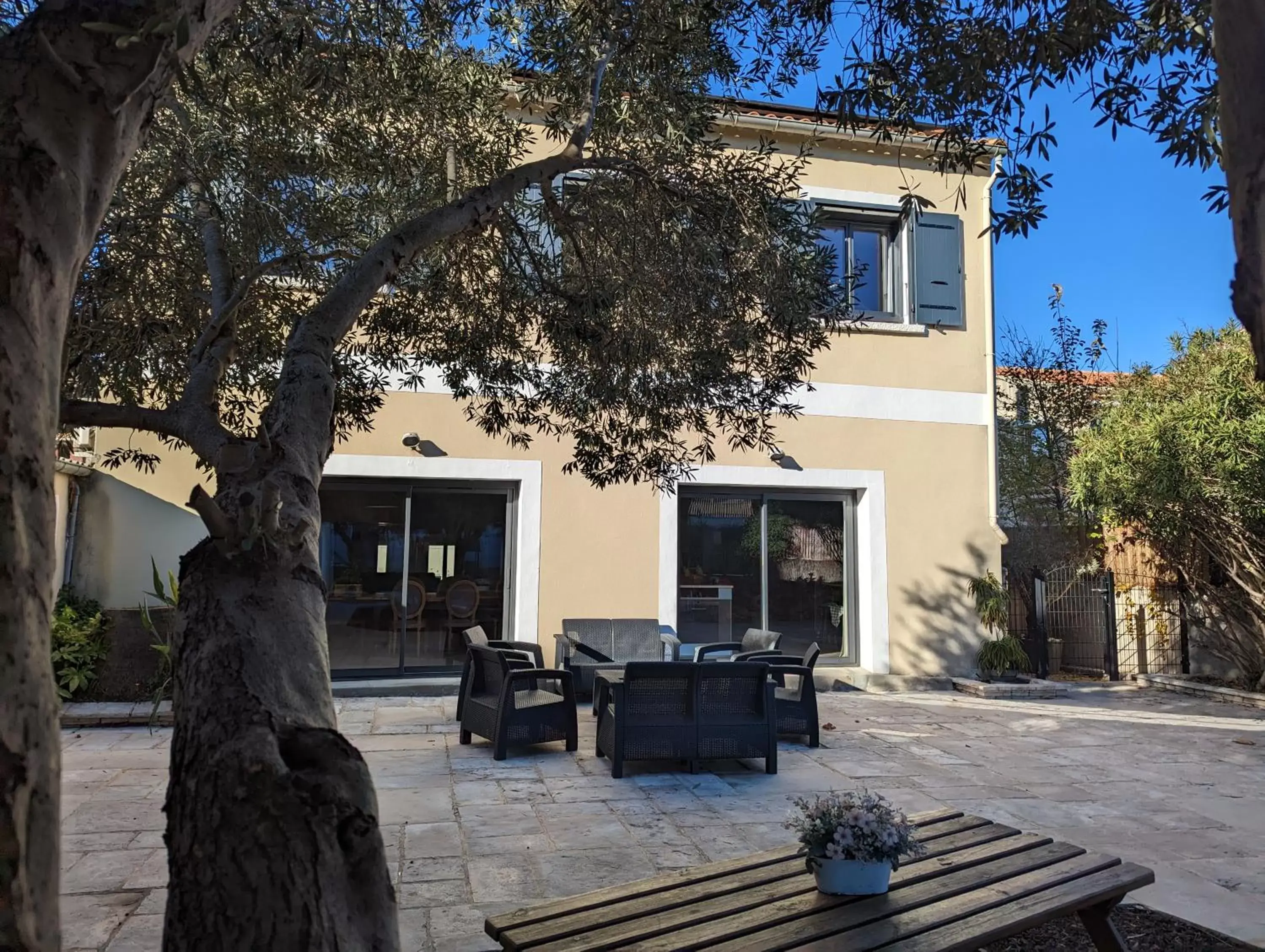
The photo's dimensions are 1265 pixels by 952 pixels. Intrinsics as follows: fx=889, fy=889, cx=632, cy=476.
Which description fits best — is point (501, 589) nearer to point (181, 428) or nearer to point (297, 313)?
point (297, 313)

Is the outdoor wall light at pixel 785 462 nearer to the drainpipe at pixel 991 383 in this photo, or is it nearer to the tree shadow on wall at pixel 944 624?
the tree shadow on wall at pixel 944 624

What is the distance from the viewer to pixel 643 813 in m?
5.46

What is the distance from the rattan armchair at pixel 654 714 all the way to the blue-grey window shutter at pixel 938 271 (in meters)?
6.79

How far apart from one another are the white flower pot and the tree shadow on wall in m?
8.40

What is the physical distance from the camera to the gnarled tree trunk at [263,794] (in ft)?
4.17

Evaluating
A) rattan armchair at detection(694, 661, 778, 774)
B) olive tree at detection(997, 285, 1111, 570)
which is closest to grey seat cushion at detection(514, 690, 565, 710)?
rattan armchair at detection(694, 661, 778, 774)

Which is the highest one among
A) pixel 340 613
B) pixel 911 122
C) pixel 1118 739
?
pixel 911 122

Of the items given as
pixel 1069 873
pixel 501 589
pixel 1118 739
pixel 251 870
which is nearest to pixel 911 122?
pixel 1069 873

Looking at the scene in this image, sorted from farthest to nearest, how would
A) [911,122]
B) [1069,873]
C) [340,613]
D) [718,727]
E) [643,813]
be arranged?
[340,613], [718,727], [643,813], [911,122], [1069,873]

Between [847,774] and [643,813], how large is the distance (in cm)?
183

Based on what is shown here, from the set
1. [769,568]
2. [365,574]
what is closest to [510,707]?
[365,574]

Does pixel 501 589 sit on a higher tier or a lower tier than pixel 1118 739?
higher

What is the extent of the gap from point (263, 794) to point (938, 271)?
36.9 ft

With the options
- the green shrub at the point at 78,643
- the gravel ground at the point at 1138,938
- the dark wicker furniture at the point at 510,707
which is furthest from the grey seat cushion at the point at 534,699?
the green shrub at the point at 78,643
